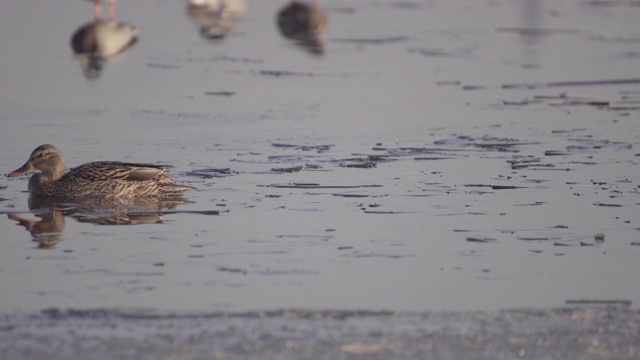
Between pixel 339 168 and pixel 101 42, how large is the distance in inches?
488

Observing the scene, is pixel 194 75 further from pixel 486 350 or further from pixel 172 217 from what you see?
pixel 486 350

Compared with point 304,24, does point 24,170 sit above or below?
below

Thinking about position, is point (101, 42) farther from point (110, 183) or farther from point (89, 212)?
point (89, 212)

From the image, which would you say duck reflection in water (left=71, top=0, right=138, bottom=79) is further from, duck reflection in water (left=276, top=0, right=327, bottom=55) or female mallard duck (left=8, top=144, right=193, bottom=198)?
female mallard duck (left=8, top=144, right=193, bottom=198)

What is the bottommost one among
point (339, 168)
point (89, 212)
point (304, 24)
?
point (89, 212)

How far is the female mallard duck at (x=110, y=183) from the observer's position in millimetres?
12492

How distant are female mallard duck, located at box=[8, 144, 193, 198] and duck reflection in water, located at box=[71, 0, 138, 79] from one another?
33.6 feet

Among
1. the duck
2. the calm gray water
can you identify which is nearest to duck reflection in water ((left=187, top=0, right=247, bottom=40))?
the calm gray water

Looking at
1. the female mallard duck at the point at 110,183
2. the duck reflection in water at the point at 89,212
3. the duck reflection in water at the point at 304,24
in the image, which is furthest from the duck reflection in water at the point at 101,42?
the duck reflection in water at the point at 89,212

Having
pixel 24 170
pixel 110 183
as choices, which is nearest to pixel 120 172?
pixel 110 183

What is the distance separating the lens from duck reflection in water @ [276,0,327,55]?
2629 cm

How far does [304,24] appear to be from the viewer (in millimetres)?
28297

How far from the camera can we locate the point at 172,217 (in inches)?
452

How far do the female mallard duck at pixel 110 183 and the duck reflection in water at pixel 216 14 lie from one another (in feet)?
49.5
